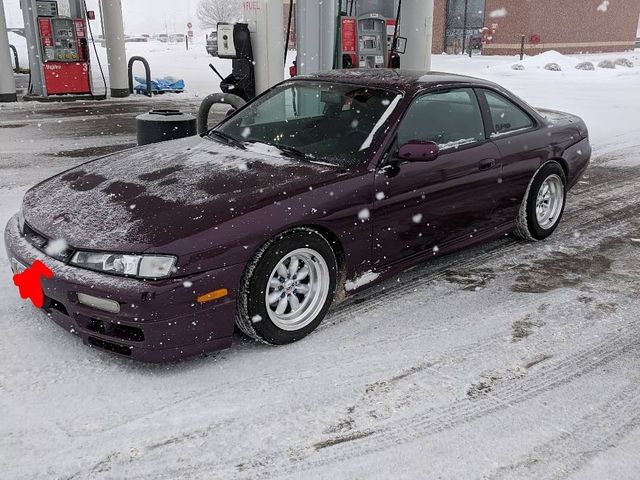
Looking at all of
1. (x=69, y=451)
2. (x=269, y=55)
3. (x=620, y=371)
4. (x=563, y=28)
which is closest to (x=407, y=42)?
(x=269, y=55)

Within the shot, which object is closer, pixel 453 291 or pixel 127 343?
pixel 127 343

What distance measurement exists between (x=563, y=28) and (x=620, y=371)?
3916cm

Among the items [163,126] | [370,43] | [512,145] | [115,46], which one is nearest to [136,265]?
[512,145]

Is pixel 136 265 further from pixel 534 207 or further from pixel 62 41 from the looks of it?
pixel 62 41

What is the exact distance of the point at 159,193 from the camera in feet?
11.1

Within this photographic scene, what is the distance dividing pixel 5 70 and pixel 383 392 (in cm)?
1378

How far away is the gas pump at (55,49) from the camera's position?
1372 centimetres

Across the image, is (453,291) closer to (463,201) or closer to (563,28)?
(463,201)

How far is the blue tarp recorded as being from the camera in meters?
16.6

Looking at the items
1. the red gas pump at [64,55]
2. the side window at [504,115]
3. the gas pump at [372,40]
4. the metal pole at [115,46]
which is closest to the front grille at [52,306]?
the side window at [504,115]

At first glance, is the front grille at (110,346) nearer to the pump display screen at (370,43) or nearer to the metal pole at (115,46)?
the pump display screen at (370,43)

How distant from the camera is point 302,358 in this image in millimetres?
3326

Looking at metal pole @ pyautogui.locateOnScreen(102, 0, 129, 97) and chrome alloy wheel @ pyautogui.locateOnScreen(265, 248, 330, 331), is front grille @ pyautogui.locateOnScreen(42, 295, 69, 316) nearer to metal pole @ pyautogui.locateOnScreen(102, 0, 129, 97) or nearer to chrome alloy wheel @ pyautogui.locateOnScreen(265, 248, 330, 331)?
chrome alloy wheel @ pyautogui.locateOnScreen(265, 248, 330, 331)

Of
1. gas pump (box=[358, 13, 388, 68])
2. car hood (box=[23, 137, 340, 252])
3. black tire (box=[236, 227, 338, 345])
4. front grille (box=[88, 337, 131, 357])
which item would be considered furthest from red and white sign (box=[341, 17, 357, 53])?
front grille (box=[88, 337, 131, 357])
